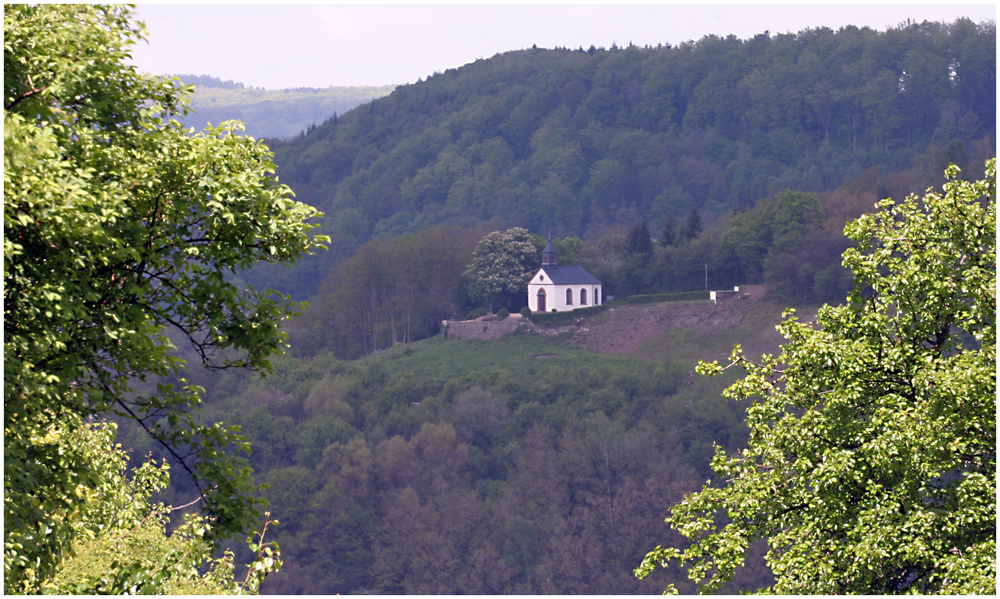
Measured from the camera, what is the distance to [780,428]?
656 inches

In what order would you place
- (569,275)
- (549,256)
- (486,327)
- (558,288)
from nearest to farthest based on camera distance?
(558,288), (569,275), (486,327), (549,256)

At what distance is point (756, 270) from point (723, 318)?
26.2 feet

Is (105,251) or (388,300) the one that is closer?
(105,251)

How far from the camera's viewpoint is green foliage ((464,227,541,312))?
118 metres

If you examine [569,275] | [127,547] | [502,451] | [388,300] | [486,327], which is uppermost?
[127,547]

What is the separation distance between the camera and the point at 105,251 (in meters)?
12.1

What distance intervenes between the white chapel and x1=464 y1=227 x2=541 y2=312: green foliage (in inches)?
62.9

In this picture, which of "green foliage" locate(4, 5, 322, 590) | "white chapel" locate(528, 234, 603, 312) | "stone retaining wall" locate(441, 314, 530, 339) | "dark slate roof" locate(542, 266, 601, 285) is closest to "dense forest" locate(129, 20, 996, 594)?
"stone retaining wall" locate(441, 314, 530, 339)

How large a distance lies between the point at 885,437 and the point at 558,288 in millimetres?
101416

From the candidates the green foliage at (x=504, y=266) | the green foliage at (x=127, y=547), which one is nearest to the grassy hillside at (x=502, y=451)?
the green foliage at (x=504, y=266)

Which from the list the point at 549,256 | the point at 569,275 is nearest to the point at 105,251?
the point at 569,275

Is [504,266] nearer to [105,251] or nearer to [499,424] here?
[499,424]

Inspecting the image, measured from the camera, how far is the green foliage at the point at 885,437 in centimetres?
1407

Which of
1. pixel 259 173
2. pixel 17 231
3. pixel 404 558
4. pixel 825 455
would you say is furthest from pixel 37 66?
pixel 404 558
